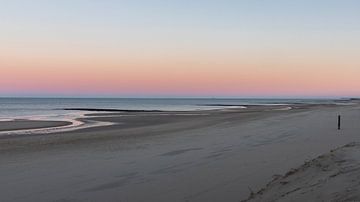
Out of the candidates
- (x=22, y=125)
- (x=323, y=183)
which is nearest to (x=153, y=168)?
(x=323, y=183)

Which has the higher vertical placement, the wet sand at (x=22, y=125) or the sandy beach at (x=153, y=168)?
the sandy beach at (x=153, y=168)

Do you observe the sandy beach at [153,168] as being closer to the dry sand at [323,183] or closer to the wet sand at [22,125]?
the dry sand at [323,183]

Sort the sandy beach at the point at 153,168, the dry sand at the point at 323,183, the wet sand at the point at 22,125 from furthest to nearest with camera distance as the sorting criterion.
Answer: the wet sand at the point at 22,125
the sandy beach at the point at 153,168
the dry sand at the point at 323,183

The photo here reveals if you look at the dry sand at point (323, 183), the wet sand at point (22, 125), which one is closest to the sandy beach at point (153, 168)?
the dry sand at point (323, 183)

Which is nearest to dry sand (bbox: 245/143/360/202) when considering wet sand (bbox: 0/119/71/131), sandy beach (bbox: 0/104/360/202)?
sandy beach (bbox: 0/104/360/202)

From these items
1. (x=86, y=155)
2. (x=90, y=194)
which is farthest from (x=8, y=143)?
(x=90, y=194)

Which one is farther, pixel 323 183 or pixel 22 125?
pixel 22 125

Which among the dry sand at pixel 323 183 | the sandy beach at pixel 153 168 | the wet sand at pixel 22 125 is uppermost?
the dry sand at pixel 323 183

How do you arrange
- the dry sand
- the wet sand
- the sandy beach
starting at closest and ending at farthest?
the dry sand < the sandy beach < the wet sand

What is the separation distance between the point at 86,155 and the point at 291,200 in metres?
9.70

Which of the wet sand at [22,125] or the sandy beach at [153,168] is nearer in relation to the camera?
the sandy beach at [153,168]

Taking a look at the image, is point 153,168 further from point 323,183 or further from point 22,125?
point 22,125

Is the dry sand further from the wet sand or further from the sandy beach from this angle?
the wet sand

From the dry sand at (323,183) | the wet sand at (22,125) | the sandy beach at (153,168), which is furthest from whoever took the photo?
the wet sand at (22,125)
